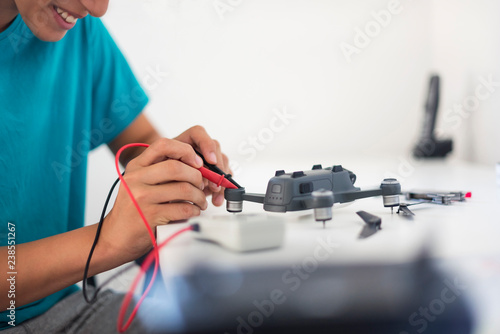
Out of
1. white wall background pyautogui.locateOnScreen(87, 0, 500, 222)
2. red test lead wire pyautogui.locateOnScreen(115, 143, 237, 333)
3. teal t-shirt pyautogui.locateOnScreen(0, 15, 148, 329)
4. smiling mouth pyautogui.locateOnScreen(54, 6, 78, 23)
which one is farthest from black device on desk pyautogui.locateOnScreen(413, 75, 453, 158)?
smiling mouth pyautogui.locateOnScreen(54, 6, 78, 23)

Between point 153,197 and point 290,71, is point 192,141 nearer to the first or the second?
point 153,197

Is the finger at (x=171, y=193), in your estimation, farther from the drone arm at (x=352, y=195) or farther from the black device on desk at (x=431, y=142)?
the black device on desk at (x=431, y=142)

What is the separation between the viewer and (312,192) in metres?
0.62

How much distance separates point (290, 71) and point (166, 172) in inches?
59.2

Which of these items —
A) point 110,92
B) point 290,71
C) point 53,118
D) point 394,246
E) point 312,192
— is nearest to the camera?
point 394,246

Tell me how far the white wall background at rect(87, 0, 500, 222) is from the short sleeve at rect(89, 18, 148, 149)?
74 centimetres

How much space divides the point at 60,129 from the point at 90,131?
0.13 metres

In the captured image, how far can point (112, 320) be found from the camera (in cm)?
76

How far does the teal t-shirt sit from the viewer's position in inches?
34.0

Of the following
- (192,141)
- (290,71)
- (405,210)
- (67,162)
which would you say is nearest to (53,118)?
(67,162)

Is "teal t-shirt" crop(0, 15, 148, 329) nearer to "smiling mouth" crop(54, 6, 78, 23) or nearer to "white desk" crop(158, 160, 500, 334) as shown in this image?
"smiling mouth" crop(54, 6, 78, 23)

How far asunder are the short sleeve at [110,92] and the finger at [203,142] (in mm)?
318

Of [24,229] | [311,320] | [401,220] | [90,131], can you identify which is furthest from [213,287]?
[90,131]

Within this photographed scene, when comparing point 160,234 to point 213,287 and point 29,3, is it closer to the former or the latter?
point 213,287
